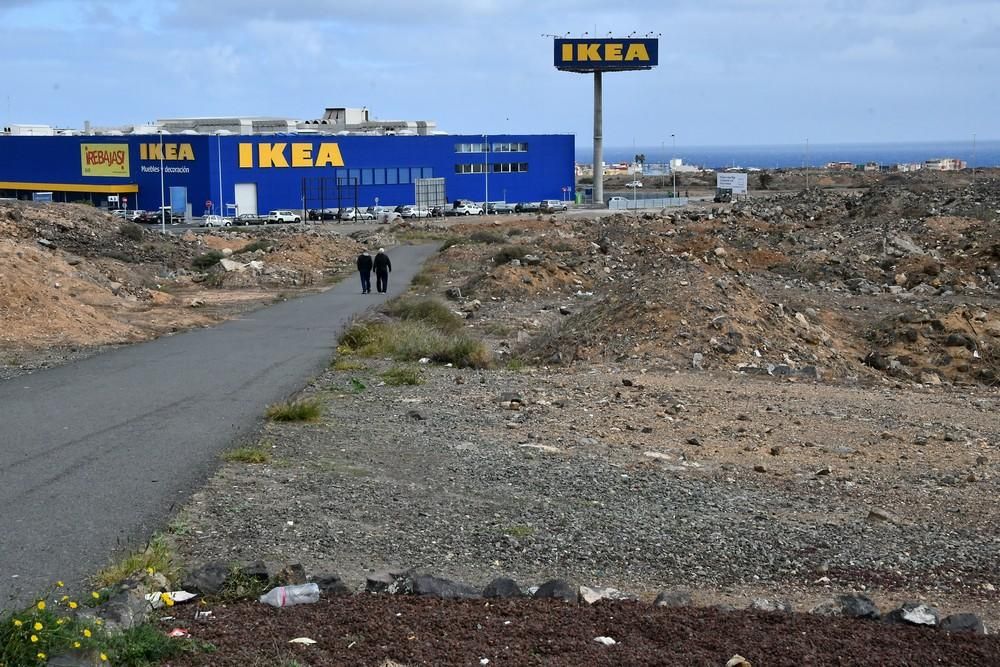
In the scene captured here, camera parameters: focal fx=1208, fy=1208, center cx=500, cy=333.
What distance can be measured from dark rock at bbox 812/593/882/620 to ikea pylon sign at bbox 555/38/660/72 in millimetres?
94422

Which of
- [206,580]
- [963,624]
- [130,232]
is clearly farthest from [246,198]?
[963,624]

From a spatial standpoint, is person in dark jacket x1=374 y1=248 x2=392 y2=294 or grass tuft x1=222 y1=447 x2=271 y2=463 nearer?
grass tuft x1=222 y1=447 x2=271 y2=463

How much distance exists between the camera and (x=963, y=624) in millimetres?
7309

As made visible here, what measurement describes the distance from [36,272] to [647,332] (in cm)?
1456

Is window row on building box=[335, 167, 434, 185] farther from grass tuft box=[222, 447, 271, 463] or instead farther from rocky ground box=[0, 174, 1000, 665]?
grass tuft box=[222, 447, 271, 463]

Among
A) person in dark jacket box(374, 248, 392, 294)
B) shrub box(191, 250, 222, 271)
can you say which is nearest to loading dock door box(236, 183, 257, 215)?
shrub box(191, 250, 222, 271)

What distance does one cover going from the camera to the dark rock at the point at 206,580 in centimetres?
789

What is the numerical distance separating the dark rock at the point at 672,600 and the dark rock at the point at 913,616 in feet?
4.12

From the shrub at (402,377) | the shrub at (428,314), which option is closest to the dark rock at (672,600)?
the shrub at (402,377)

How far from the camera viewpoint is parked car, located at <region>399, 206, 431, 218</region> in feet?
279

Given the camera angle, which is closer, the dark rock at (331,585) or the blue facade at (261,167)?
the dark rock at (331,585)

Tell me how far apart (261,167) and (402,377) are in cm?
7056

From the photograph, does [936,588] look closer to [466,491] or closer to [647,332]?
[466,491]

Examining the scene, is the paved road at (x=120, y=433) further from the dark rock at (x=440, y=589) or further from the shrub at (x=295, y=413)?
the dark rock at (x=440, y=589)
